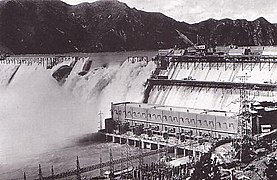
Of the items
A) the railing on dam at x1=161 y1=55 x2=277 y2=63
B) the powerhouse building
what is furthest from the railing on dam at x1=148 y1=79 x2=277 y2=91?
the powerhouse building

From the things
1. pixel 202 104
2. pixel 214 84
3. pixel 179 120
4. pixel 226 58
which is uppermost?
pixel 226 58

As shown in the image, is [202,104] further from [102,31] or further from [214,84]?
[102,31]

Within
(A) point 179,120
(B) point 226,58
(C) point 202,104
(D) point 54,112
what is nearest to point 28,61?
(D) point 54,112

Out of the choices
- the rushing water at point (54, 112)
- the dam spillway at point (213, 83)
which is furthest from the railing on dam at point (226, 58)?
the rushing water at point (54, 112)

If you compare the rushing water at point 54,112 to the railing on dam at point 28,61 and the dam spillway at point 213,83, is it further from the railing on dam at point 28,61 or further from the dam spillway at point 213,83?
the dam spillway at point 213,83

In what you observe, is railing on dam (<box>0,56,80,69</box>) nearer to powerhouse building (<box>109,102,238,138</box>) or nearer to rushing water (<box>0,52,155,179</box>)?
rushing water (<box>0,52,155,179</box>)

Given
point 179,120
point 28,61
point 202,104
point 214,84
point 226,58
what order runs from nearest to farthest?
point 179,120, point 202,104, point 214,84, point 226,58, point 28,61

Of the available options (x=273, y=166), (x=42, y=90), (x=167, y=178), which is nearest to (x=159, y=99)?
(x=42, y=90)

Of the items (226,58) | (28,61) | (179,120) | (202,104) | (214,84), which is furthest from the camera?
(28,61)

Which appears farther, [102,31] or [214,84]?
[102,31]
